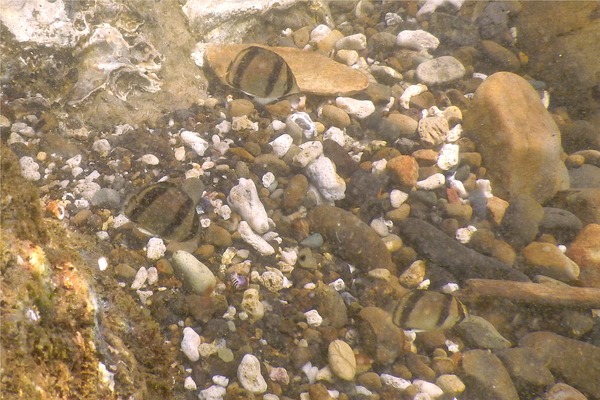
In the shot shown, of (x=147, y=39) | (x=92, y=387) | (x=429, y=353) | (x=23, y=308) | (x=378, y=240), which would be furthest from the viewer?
(x=147, y=39)

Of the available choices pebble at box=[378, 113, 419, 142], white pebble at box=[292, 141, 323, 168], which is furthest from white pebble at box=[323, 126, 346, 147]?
pebble at box=[378, 113, 419, 142]

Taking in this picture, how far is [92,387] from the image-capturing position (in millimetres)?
1663

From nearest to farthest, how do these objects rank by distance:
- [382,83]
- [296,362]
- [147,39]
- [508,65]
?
[296,362]
[147,39]
[382,83]
[508,65]

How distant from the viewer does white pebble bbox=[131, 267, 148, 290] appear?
2795 millimetres

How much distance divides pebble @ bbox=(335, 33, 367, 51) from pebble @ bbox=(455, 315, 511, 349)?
10.3 feet

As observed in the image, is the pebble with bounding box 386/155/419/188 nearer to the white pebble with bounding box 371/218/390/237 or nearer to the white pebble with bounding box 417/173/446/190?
the white pebble with bounding box 417/173/446/190

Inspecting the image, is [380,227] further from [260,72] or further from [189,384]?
[189,384]

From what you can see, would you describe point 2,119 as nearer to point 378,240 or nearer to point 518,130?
point 378,240

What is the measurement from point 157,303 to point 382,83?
3.25 m

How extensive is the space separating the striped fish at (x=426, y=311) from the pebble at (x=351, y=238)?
456 mm

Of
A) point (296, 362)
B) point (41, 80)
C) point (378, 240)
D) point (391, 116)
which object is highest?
point (41, 80)

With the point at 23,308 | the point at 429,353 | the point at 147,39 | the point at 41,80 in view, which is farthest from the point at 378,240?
the point at 41,80

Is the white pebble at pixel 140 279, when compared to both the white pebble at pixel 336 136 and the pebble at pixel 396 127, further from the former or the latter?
the pebble at pixel 396 127

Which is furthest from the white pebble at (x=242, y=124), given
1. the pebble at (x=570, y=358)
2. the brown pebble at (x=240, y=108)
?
the pebble at (x=570, y=358)
